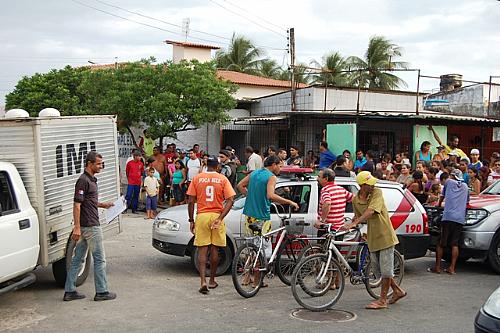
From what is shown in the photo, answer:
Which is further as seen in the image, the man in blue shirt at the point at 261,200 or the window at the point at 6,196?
the man in blue shirt at the point at 261,200

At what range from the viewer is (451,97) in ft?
101

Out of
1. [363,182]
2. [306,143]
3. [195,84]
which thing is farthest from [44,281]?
[306,143]

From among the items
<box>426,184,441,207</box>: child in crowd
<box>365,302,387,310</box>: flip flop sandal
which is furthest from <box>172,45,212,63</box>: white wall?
<box>365,302,387,310</box>: flip flop sandal

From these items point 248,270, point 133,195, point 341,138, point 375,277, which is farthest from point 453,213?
point 133,195

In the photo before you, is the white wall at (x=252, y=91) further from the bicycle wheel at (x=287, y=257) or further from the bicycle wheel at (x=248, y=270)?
the bicycle wheel at (x=248, y=270)

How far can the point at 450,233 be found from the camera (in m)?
9.19

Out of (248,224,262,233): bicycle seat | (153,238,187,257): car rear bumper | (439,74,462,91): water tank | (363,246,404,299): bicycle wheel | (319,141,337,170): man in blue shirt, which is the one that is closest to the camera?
(363,246,404,299): bicycle wheel

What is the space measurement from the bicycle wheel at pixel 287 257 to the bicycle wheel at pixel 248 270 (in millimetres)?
422

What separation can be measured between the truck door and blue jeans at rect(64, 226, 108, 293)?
52 cm

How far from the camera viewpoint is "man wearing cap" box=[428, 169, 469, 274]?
29.7ft

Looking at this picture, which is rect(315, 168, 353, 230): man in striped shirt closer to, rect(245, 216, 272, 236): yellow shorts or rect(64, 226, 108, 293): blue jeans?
rect(245, 216, 272, 236): yellow shorts

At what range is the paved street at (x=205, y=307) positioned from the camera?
635cm

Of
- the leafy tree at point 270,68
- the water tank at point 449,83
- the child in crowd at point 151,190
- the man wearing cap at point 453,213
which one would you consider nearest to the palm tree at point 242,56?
the leafy tree at point 270,68

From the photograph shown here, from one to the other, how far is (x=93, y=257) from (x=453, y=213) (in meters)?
5.51
